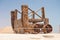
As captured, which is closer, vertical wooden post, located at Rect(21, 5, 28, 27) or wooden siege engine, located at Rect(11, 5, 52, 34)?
wooden siege engine, located at Rect(11, 5, 52, 34)

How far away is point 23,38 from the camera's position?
712 centimetres

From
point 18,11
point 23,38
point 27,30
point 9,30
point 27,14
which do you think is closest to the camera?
point 23,38

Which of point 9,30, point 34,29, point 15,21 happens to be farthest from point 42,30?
point 9,30

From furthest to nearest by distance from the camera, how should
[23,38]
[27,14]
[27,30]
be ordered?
[27,14] < [27,30] < [23,38]

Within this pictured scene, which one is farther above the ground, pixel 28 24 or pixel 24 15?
pixel 24 15

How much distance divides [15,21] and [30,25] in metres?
1.11

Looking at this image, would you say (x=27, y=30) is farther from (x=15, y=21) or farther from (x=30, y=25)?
(x=15, y=21)

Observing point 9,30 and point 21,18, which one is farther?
point 9,30

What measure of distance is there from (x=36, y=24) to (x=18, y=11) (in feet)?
4.21

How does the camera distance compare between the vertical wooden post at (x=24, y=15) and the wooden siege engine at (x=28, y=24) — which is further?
the vertical wooden post at (x=24, y=15)

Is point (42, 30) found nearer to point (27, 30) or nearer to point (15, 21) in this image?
point (27, 30)

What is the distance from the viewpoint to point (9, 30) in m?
10.6

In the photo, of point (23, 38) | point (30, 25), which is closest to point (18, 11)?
point (30, 25)

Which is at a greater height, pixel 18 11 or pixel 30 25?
pixel 18 11
